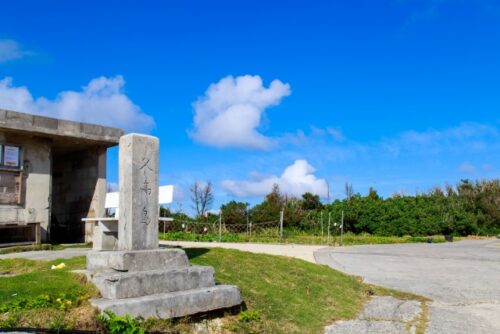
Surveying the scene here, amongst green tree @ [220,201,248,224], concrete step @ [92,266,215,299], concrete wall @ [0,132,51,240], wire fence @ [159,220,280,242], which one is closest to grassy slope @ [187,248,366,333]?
concrete step @ [92,266,215,299]

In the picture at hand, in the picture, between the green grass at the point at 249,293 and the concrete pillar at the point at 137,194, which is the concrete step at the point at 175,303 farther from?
the concrete pillar at the point at 137,194

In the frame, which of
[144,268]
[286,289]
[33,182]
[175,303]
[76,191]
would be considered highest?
[33,182]

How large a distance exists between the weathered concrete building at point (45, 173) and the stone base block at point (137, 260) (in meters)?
8.66

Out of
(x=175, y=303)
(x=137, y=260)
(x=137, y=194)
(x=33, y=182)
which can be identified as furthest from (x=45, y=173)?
(x=175, y=303)

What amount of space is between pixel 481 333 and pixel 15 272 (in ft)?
25.3

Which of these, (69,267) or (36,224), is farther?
(36,224)

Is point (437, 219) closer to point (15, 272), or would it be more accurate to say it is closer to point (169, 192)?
point (169, 192)

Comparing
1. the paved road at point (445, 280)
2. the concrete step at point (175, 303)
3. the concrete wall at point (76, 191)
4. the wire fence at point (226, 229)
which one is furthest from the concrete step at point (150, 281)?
the wire fence at point (226, 229)

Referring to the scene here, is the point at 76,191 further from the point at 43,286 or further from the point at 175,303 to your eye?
the point at 175,303

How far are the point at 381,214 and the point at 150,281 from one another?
28.1 meters

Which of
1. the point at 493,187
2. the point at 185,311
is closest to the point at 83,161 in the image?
the point at 185,311

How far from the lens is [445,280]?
41.0 ft

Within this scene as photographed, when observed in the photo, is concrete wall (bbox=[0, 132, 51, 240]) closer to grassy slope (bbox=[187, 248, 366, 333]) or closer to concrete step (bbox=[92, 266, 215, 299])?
grassy slope (bbox=[187, 248, 366, 333])

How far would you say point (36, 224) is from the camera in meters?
14.7
